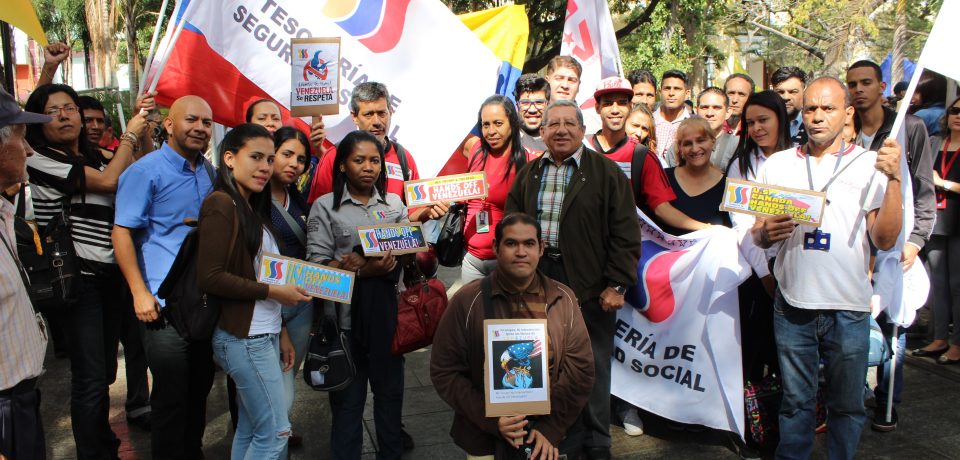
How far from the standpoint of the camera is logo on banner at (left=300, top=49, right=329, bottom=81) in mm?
4723

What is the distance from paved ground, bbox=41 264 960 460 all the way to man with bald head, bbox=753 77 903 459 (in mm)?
785

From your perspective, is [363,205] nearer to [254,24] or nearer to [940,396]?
[254,24]

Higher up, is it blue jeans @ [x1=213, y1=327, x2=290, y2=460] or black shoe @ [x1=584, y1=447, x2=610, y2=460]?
blue jeans @ [x1=213, y1=327, x2=290, y2=460]

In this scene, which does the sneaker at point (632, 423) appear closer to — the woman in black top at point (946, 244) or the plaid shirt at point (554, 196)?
the plaid shirt at point (554, 196)

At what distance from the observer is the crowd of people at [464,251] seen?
3.29 m

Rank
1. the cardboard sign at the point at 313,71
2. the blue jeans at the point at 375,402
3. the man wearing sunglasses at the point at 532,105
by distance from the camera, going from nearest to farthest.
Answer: the blue jeans at the point at 375,402, the cardboard sign at the point at 313,71, the man wearing sunglasses at the point at 532,105

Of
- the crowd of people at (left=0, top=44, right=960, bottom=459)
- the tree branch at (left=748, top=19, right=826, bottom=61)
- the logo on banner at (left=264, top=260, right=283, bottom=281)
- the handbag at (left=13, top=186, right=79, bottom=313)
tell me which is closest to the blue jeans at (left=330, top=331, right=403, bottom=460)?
the crowd of people at (left=0, top=44, right=960, bottom=459)

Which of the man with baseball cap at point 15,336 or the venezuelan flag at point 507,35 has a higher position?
the venezuelan flag at point 507,35

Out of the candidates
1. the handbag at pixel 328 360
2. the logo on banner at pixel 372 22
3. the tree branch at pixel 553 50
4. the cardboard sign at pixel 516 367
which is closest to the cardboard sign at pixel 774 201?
the cardboard sign at pixel 516 367

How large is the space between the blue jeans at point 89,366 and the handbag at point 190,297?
30.3 inches

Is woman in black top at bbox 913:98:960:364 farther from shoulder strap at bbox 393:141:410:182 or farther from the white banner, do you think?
shoulder strap at bbox 393:141:410:182

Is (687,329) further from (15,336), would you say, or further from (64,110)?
(64,110)

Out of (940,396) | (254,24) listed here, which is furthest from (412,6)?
(940,396)

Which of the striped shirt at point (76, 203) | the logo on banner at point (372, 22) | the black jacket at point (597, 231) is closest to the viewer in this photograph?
the striped shirt at point (76, 203)
